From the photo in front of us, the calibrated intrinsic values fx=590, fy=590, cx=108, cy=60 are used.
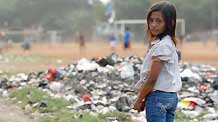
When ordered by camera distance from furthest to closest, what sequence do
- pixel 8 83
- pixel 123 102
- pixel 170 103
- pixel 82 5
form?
pixel 82 5 → pixel 8 83 → pixel 123 102 → pixel 170 103

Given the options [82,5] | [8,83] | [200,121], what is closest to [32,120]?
[200,121]

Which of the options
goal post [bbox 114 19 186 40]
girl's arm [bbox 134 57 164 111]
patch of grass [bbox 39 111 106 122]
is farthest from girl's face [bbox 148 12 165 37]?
goal post [bbox 114 19 186 40]

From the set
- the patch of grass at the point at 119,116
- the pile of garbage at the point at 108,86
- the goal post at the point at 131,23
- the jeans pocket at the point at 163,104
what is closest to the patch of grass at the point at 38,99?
the pile of garbage at the point at 108,86

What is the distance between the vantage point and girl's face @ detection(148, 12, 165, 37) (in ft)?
15.3

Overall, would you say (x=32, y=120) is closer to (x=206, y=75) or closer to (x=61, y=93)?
(x=61, y=93)

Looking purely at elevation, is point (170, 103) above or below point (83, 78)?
above

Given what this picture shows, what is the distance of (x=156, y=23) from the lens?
4699mm

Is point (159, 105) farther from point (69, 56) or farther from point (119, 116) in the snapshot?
point (69, 56)

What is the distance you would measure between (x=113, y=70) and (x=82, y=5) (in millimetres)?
63810

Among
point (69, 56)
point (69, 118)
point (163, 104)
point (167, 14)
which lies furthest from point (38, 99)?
point (69, 56)

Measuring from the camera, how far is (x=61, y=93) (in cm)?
1198

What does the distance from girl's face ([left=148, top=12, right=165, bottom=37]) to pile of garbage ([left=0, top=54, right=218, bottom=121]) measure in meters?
4.73

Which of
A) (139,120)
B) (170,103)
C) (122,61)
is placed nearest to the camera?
(170,103)

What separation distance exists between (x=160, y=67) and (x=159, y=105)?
11.9 inches
